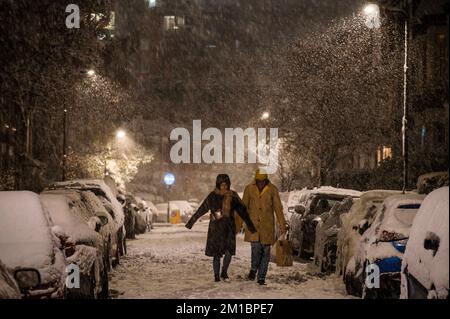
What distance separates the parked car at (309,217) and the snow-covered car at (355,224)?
3.59 m

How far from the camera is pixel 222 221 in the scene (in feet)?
41.0

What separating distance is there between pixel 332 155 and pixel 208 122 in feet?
172

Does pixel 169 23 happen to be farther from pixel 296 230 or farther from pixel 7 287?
pixel 7 287

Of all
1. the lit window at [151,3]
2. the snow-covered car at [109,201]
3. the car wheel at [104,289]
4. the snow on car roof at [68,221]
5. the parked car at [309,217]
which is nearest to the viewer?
the snow on car roof at [68,221]

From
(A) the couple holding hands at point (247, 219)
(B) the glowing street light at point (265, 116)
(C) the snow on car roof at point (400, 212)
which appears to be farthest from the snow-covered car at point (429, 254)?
(B) the glowing street light at point (265, 116)

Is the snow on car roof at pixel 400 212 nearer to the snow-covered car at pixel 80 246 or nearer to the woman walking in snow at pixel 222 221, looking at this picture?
the woman walking in snow at pixel 222 221

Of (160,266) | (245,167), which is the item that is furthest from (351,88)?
(245,167)

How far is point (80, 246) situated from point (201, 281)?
3.60 meters

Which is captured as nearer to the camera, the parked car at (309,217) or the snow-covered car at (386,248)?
the snow-covered car at (386,248)

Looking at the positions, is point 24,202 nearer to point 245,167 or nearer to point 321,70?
point 321,70


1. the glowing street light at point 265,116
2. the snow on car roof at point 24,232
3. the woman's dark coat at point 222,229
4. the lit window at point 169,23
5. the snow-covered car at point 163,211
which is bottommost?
the snow-covered car at point 163,211

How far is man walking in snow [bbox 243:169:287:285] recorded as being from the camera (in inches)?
481

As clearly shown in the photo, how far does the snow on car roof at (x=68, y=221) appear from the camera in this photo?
985 centimetres

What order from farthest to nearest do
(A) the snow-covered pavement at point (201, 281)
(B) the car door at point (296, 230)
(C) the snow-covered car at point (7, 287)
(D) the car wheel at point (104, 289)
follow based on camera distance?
1. (B) the car door at point (296, 230)
2. (A) the snow-covered pavement at point (201, 281)
3. (D) the car wheel at point (104, 289)
4. (C) the snow-covered car at point (7, 287)
